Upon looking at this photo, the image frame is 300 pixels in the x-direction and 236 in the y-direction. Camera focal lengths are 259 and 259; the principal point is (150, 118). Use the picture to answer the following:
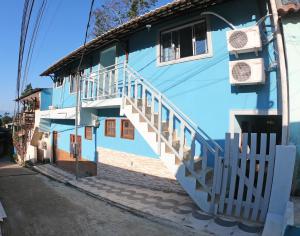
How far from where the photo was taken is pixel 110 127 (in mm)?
10891

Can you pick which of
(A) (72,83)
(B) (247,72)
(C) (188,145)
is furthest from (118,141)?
(B) (247,72)

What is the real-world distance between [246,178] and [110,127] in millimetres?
6765

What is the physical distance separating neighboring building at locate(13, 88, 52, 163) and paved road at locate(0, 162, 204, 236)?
35.3 ft

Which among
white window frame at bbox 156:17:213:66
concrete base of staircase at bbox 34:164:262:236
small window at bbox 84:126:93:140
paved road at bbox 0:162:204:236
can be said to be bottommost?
paved road at bbox 0:162:204:236

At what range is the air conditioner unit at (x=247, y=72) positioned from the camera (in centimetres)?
579

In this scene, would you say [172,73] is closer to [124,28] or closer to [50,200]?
[124,28]

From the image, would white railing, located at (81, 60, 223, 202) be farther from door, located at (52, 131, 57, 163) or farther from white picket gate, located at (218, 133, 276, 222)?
door, located at (52, 131, 57, 163)

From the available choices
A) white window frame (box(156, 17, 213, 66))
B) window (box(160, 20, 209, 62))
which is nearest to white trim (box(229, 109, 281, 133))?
white window frame (box(156, 17, 213, 66))

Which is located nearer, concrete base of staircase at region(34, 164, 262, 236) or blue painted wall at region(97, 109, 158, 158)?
concrete base of staircase at region(34, 164, 262, 236)

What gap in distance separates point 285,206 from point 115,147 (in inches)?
280

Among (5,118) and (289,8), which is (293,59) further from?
(5,118)

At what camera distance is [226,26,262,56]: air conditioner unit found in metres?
5.82

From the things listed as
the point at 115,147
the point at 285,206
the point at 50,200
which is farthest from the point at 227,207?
the point at 115,147

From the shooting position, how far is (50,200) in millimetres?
7543
